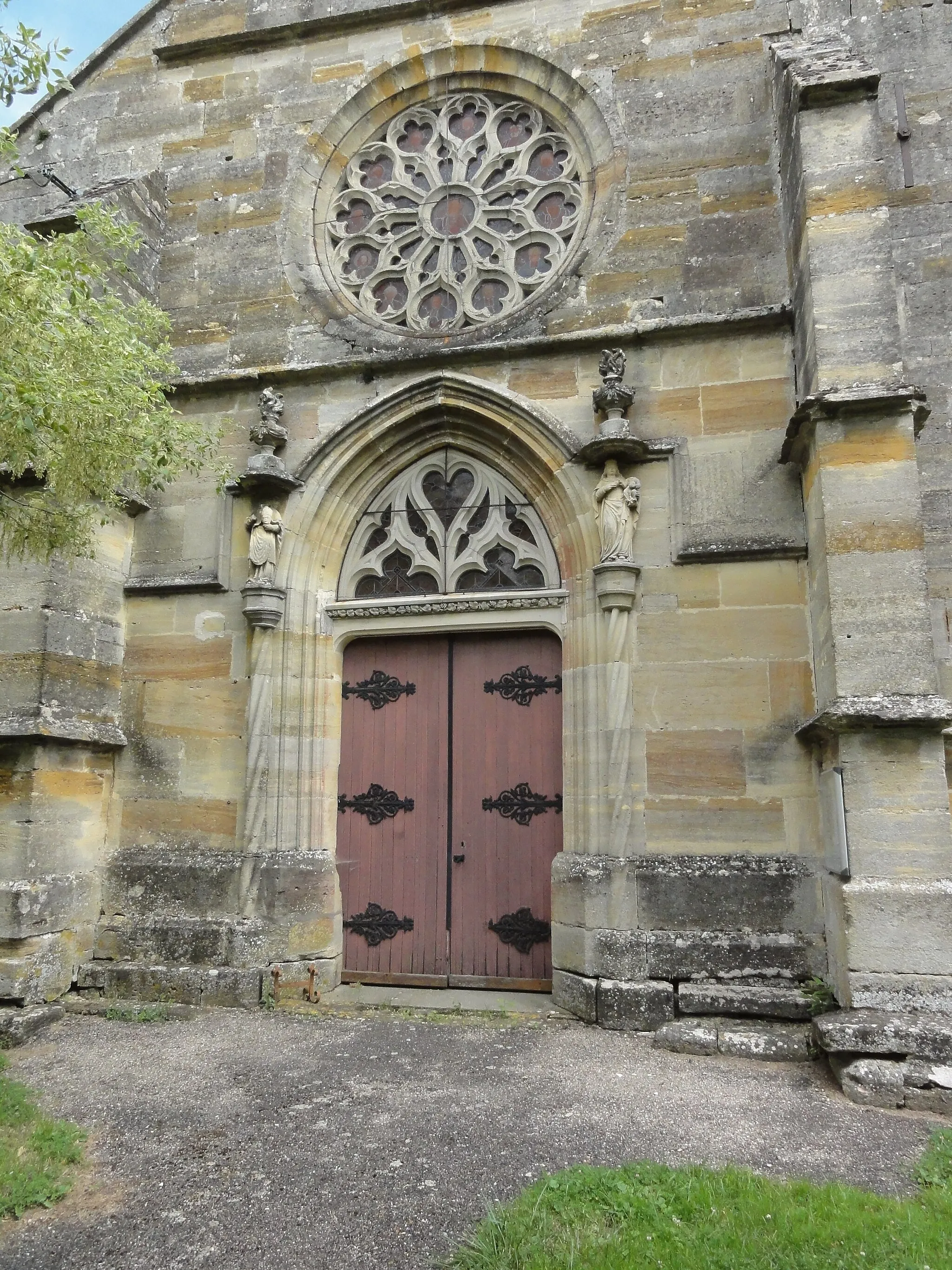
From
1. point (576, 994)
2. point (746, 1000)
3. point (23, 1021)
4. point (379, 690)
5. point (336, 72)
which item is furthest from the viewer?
point (336, 72)

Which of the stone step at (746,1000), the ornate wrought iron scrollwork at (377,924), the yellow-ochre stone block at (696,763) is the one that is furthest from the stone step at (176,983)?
the yellow-ochre stone block at (696,763)

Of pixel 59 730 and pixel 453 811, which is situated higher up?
pixel 59 730

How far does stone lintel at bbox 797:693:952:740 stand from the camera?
473 centimetres

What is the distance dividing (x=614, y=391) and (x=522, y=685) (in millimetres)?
2090

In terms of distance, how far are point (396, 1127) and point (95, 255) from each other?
6334 millimetres

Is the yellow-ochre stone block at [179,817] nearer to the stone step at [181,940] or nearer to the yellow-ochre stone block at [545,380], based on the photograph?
the stone step at [181,940]

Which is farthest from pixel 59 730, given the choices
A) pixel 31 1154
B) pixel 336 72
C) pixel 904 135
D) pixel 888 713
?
pixel 904 135

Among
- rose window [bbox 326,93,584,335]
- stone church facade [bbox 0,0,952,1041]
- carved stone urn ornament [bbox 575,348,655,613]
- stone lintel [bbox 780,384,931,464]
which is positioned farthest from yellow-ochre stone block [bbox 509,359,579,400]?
stone lintel [bbox 780,384,931,464]

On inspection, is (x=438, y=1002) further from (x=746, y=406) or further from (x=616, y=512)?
(x=746, y=406)

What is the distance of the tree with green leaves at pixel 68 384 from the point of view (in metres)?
4.04

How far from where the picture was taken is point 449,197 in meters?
7.14

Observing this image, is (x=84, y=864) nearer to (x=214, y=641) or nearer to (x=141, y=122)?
(x=214, y=641)

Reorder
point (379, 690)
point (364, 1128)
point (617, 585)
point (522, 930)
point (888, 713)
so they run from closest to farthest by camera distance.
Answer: point (364, 1128)
point (888, 713)
point (617, 585)
point (522, 930)
point (379, 690)

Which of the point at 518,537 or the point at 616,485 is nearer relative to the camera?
the point at 616,485
